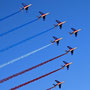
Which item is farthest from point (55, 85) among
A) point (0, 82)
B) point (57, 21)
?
point (0, 82)

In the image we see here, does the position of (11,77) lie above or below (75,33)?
below

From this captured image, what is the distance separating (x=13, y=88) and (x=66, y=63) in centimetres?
4971

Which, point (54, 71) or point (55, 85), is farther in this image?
point (55, 85)

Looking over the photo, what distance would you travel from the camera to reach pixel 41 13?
130 meters

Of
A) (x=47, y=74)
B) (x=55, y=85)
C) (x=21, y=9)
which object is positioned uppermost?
(x=21, y=9)

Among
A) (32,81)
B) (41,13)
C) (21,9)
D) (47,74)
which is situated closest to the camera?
(32,81)

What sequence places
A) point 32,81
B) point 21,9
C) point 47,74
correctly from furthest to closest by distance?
1. point 21,9
2. point 47,74
3. point 32,81

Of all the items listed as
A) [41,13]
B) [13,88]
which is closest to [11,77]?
[13,88]

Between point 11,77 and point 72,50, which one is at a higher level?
point 72,50

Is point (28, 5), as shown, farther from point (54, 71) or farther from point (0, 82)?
point (0, 82)

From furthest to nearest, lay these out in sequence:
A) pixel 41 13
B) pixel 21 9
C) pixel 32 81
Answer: pixel 41 13
pixel 21 9
pixel 32 81

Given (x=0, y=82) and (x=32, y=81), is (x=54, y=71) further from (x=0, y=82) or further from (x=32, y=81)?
(x=0, y=82)

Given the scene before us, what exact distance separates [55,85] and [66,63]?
12.0 m

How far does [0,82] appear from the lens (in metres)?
91.1
